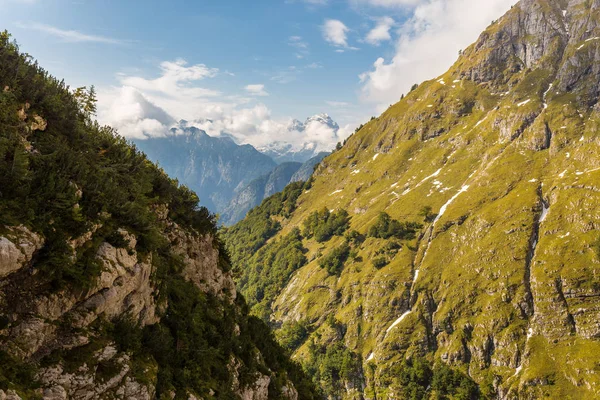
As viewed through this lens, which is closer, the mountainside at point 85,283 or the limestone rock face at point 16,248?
the limestone rock face at point 16,248

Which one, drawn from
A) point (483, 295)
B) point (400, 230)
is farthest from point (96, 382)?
point (400, 230)

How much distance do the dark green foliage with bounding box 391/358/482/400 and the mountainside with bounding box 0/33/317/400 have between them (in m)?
127

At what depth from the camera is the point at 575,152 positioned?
582 ft

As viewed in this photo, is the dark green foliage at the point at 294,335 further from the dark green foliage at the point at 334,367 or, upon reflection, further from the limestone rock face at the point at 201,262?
the limestone rock face at the point at 201,262

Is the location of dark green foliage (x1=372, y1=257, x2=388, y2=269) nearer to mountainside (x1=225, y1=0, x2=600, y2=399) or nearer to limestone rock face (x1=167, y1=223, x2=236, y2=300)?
mountainside (x1=225, y1=0, x2=600, y2=399)

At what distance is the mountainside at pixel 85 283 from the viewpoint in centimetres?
1429

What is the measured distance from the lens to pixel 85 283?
16.7 meters

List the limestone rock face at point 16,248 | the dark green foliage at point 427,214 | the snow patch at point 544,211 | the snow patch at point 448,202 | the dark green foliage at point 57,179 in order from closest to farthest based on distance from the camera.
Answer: the limestone rock face at point 16,248
the dark green foliage at point 57,179
the snow patch at point 544,211
the snow patch at point 448,202
the dark green foliage at point 427,214

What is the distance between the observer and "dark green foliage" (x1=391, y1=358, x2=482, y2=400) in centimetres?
13112

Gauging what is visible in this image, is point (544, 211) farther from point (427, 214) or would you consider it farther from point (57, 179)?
point (57, 179)

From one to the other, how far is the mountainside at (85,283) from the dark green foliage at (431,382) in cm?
12724

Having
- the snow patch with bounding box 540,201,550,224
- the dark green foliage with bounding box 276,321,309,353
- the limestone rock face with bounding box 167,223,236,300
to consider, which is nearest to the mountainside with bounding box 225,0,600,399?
the dark green foliage with bounding box 276,321,309,353

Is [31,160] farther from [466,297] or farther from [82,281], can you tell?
[466,297]

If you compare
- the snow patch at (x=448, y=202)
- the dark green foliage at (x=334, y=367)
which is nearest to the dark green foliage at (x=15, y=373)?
the dark green foliage at (x=334, y=367)
